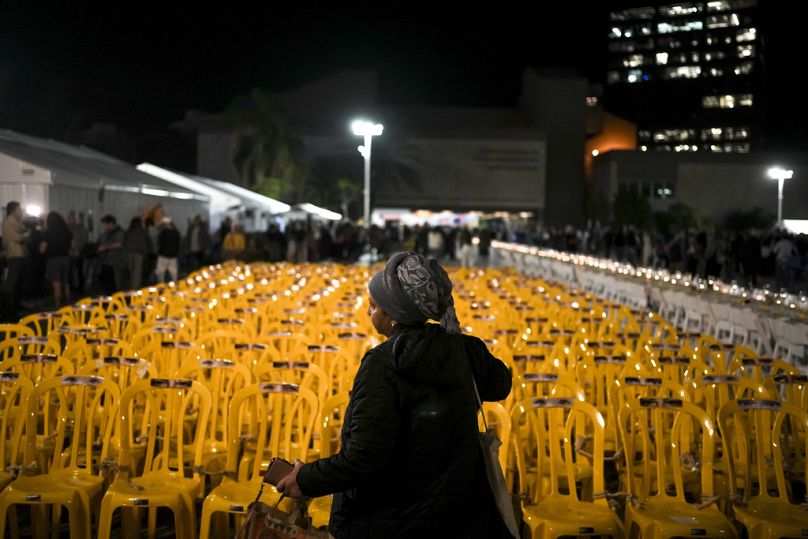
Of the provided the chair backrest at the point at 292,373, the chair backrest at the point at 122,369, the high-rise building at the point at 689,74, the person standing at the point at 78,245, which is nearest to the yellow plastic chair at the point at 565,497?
the chair backrest at the point at 292,373

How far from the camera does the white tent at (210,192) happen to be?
33.1 m

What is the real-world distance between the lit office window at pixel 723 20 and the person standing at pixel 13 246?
4562 inches

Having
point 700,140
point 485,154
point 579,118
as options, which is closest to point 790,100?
point 700,140

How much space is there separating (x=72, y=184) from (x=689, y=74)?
109 m

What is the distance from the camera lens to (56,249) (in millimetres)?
Answer: 16750

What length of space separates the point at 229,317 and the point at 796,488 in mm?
5906

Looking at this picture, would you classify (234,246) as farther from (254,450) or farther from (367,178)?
(254,450)

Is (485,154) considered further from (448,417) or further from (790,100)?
(448,417)

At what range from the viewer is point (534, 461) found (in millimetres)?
6066

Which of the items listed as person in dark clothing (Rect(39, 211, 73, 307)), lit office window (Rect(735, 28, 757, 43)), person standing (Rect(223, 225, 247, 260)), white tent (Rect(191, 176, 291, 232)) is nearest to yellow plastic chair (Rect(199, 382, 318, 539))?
person in dark clothing (Rect(39, 211, 73, 307))

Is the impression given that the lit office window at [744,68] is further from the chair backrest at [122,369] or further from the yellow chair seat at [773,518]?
the yellow chair seat at [773,518]

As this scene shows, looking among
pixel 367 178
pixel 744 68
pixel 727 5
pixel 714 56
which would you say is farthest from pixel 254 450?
pixel 727 5

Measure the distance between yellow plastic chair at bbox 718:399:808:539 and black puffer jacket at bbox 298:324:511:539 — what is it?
242cm

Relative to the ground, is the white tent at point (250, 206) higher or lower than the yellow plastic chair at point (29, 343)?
higher
